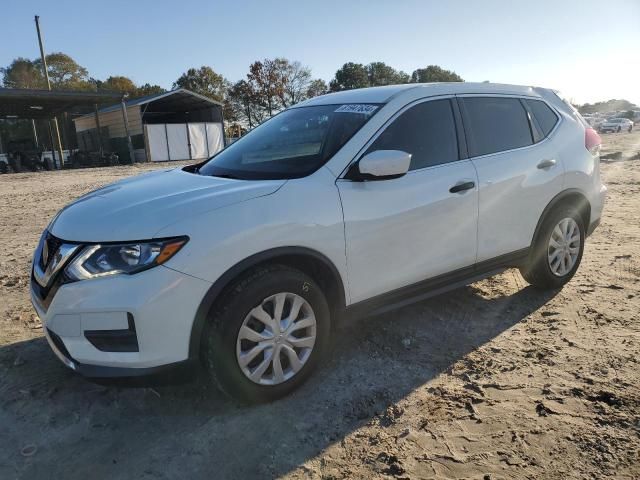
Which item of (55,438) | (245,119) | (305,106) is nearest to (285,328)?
(55,438)

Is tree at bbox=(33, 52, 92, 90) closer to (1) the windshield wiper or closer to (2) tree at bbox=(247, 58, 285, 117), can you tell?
(2) tree at bbox=(247, 58, 285, 117)

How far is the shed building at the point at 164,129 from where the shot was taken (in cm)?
2980

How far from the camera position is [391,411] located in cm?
277

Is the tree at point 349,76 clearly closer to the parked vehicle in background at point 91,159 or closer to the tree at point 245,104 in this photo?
the tree at point 245,104

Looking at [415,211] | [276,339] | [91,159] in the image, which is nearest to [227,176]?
[276,339]

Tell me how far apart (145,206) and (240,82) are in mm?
57306

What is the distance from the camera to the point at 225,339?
253cm

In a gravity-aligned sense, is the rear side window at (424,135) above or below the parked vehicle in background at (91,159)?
above

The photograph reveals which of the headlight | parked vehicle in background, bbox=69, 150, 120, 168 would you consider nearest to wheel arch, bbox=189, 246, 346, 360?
the headlight

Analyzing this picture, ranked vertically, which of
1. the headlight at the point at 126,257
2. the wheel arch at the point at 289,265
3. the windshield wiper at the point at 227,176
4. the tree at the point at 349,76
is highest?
the tree at the point at 349,76

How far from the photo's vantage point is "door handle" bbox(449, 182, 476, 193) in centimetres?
340

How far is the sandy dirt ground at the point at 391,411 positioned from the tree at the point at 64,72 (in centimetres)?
6485

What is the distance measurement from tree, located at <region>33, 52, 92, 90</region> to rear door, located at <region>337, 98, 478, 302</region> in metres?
64.8

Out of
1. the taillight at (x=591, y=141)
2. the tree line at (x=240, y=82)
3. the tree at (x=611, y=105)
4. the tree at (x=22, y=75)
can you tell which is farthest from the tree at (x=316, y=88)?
Answer: the tree at (x=611, y=105)
